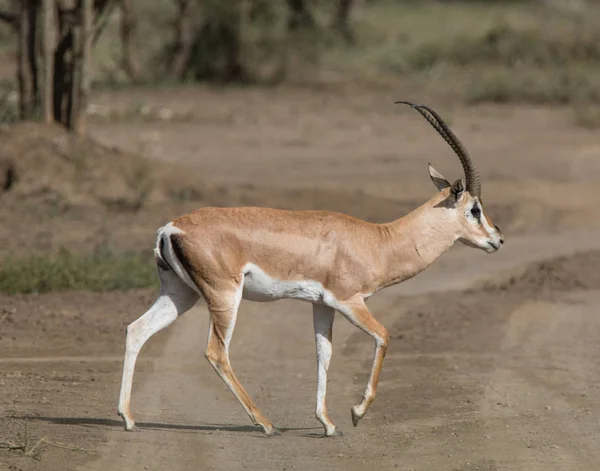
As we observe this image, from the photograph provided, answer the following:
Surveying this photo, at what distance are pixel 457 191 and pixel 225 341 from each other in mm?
1733

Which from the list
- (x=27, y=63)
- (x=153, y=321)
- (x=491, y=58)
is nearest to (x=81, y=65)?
(x=27, y=63)

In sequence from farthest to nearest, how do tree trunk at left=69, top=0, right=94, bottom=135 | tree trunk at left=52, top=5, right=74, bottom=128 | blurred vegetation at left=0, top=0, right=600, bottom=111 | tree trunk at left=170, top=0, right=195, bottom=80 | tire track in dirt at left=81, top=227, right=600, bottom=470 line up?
tree trunk at left=170, top=0, right=195, bottom=80 → blurred vegetation at left=0, top=0, right=600, bottom=111 → tree trunk at left=52, top=5, right=74, bottom=128 → tree trunk at left=69, top=0, right=94, bottom=135 → tire track in dirt at left=81, top=227, right=600, bottom=470

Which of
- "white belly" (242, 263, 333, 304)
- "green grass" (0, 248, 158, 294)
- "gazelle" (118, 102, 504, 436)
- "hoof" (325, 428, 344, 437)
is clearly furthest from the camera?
"green grass" (0, 248, 158, 294)

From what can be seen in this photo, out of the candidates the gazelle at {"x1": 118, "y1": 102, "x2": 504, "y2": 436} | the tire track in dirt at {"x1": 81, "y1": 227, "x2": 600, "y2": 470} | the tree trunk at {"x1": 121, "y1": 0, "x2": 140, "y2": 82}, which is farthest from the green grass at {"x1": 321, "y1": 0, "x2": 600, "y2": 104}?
the gazelle at {"x1": 118, "y1": 102, "x2": 504, "y2": 436}

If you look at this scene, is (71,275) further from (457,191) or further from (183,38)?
(183,38)

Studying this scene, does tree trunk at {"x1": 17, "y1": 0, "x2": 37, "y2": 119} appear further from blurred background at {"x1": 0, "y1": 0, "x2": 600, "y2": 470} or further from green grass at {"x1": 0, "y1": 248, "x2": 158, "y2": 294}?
green grass at {"x1": 0, "y1": 248, "x2": 158, "y2": 294}

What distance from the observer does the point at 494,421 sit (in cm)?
853

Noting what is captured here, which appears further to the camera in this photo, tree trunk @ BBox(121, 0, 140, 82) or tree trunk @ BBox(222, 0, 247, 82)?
tree trunk @ BBox(222, 0, 247, 82)

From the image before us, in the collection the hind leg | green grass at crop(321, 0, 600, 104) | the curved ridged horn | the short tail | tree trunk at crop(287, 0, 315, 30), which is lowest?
green grass at crop(321, 0, 600, 104)

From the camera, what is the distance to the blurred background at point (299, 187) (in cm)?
886

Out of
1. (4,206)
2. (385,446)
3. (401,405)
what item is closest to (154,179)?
(4,206)

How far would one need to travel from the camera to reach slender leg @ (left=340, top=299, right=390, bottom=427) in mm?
7965

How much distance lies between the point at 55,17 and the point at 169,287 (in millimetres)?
9373

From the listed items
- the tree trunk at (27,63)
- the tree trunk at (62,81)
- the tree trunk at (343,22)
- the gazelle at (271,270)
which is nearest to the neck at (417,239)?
the gazelle at (271,270)
